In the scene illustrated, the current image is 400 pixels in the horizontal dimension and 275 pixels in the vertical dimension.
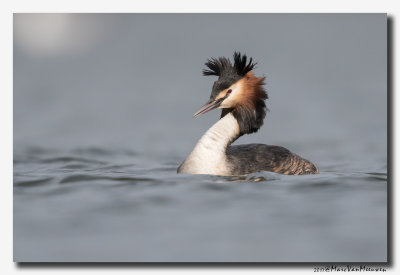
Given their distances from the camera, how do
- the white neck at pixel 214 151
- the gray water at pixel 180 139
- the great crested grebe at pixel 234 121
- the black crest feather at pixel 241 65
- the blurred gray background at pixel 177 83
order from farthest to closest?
the blurred gray background at pixel 177 83, the black crest feather at pixel 241 65, the great crested grebe at pixel 234 121, the white neck at pixel 214 151, the gray water at pixel 180 139

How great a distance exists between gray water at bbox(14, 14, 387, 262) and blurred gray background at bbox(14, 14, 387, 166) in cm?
4

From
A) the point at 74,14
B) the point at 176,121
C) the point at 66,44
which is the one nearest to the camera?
the point at 74,14

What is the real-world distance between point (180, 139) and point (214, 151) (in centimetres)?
541

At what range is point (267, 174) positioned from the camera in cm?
820

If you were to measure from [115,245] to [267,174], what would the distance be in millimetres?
2673

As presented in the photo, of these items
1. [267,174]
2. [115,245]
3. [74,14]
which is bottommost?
[115,245]

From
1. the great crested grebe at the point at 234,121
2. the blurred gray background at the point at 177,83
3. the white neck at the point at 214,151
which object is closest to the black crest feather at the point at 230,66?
the great crested grebe at the point at 234,121

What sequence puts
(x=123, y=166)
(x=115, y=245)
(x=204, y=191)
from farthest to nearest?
(x=123, y=166) < (x=204, y=191) < (x=115, y=245)

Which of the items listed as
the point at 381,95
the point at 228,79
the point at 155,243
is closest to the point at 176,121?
the point at 381,95

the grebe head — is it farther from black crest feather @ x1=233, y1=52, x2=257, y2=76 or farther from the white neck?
the white neck

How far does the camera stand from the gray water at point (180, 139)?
20.1ft

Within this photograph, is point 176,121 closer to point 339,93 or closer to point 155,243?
point 339,93

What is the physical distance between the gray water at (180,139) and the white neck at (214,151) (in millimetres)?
159

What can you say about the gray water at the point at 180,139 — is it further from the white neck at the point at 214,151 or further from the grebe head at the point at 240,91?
the grebe head at the point at 240,91
